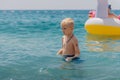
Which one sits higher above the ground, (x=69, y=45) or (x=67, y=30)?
(x=67, y=30)

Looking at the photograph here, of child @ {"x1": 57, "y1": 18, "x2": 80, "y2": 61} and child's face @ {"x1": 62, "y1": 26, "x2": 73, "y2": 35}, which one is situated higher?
child's face @ {"x1": 62, "y1": 26, "x2": 73, "y2": 35}

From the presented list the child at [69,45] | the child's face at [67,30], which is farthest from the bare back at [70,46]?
the child's face at [67,30]

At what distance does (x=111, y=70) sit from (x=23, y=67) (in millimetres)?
1598

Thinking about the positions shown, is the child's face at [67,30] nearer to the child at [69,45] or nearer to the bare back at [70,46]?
the child at [69,45]

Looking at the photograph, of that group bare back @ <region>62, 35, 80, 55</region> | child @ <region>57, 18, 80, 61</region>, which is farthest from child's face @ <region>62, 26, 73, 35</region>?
bare back @ <region>62, 35, 80, 55</region>

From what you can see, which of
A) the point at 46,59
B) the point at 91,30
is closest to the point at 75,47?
the point at 46,59

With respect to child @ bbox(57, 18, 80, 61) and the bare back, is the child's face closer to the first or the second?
child @ bbox(57, 18, 80, 61)

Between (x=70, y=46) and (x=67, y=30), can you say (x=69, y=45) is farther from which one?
(x=67, y=30)

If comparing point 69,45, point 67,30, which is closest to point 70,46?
point 69,45

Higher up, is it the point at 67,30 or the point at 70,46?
the point at 67,30

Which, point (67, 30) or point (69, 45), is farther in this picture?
point (69, 45)

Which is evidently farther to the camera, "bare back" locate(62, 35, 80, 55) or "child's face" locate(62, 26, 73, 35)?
"bare back" locate(62, 35, 80, 55)

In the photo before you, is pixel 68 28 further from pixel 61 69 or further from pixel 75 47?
pixel 61 69

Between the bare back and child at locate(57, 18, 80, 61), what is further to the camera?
the bare back
